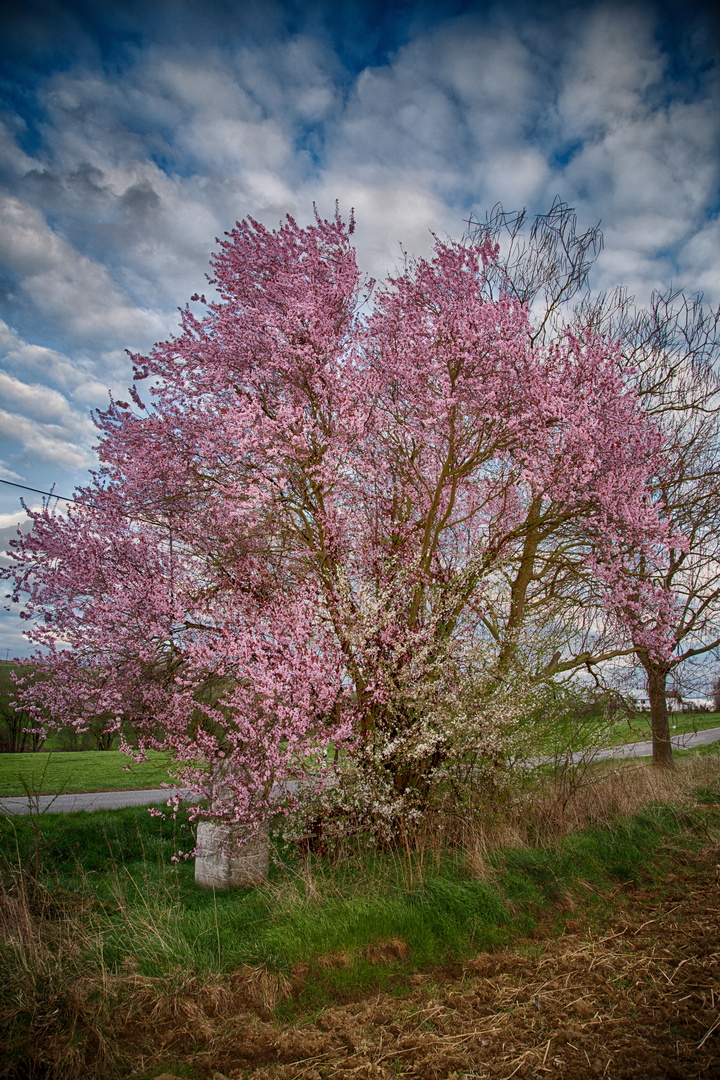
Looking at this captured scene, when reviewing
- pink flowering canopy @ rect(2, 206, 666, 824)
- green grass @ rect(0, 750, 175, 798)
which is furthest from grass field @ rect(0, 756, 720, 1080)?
green grass @ rect(0, 750, 175, 798)

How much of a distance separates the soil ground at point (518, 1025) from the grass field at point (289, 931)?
0.04 m

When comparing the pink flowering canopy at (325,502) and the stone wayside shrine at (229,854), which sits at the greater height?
the pink flowering canopy at (325,502)

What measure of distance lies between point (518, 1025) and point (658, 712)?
10.8m

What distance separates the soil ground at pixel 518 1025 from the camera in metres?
2.70

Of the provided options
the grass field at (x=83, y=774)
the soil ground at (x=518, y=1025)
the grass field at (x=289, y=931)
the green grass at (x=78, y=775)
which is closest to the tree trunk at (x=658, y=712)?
the grass field at (x=83, y=774)

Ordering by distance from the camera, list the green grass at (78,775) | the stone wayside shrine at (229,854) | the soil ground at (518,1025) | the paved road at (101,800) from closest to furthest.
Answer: the soil ground at (518,1025)
the stone wayside shrine at (229,854)
the paved road at (101,800)
the green grass at (78,775)

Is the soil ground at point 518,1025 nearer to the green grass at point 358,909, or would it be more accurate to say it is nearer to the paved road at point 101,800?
the green grass at point 358,909

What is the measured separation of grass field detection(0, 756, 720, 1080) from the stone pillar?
27 centimetres

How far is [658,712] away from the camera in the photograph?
1232 cm

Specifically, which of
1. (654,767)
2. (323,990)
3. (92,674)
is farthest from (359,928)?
(654,767)

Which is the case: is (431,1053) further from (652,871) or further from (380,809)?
(652,871)

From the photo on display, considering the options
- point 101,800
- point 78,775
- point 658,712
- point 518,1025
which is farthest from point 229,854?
point 78,775

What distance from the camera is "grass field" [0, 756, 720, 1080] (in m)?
3.05

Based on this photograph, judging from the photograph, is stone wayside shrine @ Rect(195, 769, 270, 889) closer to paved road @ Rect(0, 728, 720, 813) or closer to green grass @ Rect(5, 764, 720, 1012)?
green grass @ Rect(5, 764, 720, 1012)
